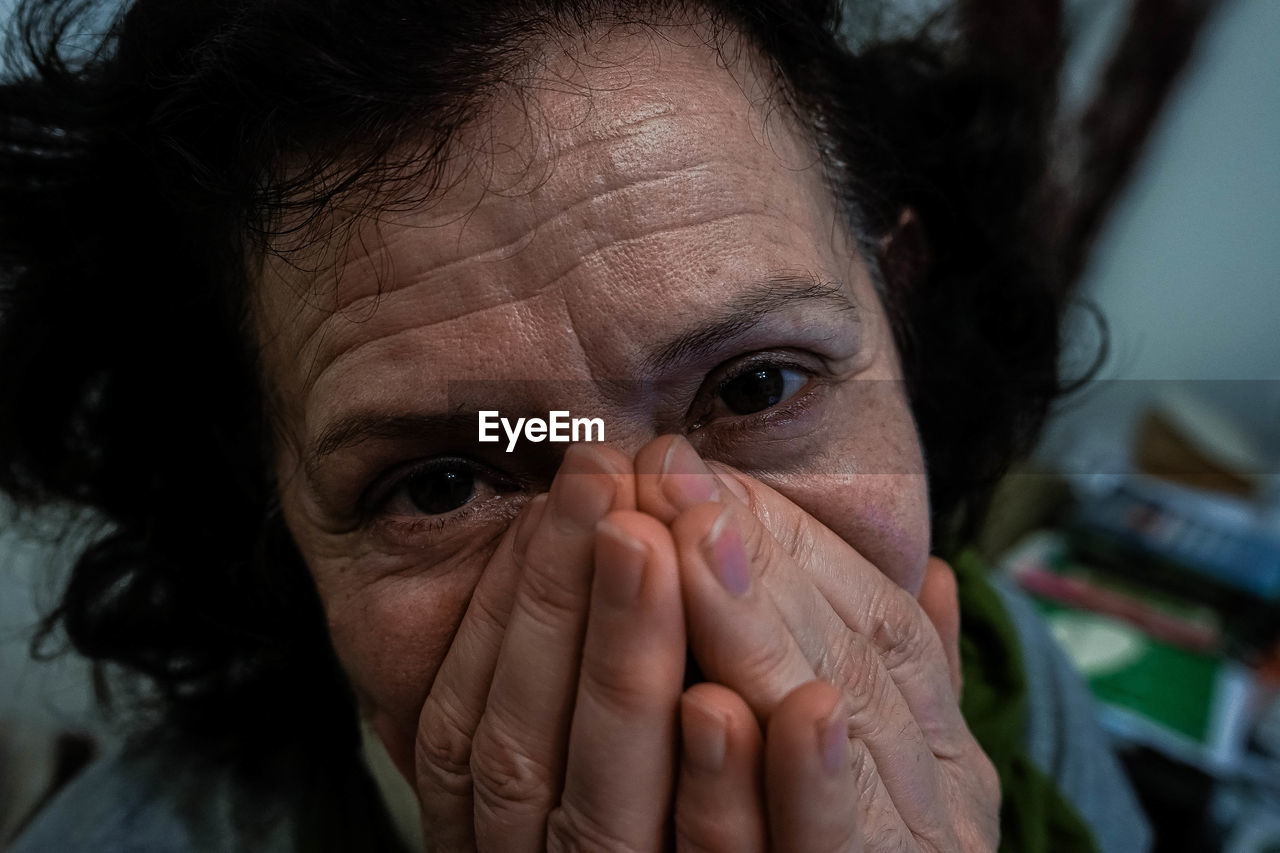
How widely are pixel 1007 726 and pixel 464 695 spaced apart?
0.83 metres

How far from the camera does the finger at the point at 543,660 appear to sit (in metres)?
0.58

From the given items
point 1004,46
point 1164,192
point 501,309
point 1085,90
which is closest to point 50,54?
point 501,309

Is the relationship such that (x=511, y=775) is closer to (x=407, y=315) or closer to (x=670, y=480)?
(x=670, y=480)

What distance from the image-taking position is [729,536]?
55 centimetres

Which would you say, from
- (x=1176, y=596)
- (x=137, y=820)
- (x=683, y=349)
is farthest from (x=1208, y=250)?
(x=137, y=820)

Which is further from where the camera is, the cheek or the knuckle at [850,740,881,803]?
the cheek

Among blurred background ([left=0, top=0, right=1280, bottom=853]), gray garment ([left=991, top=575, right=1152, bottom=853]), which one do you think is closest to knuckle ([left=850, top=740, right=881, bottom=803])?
gray garment ([left=991, top=575, right=1152, bottom=853])

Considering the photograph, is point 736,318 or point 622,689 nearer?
point 622,689

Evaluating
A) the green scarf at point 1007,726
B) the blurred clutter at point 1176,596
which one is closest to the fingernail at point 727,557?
the green scarf at point 1007,726

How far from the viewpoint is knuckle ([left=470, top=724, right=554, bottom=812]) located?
0.62 metres

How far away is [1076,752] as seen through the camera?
1.29 meters

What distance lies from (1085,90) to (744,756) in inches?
102

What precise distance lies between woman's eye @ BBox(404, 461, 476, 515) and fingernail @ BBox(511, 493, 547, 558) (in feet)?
0.38

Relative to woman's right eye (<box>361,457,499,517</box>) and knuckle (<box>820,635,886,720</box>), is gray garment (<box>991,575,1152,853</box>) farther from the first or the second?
woman's right eye (<box>361,457,499,517</box>)
